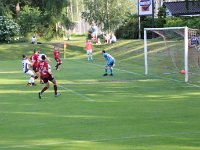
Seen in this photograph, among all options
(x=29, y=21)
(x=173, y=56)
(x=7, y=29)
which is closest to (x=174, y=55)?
(x=173, y=56)

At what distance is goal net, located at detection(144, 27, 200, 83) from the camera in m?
25.9

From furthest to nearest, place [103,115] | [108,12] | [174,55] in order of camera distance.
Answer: [108,12] → [174,55] → [103,115]

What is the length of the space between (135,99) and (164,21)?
35870 mm

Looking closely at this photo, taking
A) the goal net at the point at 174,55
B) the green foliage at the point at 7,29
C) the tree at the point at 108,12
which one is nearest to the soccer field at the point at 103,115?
the goal net at the point at 174,55

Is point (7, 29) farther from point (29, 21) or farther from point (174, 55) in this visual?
point (174, 55)

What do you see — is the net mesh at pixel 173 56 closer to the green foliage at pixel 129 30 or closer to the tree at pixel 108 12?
the green foliage at pixel 129 30

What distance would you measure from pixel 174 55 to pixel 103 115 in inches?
873

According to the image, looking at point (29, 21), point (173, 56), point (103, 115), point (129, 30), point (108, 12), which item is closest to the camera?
point (103, 115)

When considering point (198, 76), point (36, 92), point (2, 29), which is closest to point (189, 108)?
point (36, 92)

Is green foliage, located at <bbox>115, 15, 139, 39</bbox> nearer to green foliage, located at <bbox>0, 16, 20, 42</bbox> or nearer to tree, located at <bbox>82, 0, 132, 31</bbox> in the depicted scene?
tree, located at <bbox>82, 0, 132, 31</bbox>

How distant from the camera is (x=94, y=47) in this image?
5362 centimetres

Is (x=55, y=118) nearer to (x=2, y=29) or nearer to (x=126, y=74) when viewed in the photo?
(x=126, y=74)

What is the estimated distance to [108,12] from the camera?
68875 millimetres

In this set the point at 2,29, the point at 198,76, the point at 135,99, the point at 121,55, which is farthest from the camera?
the point at 2,29
